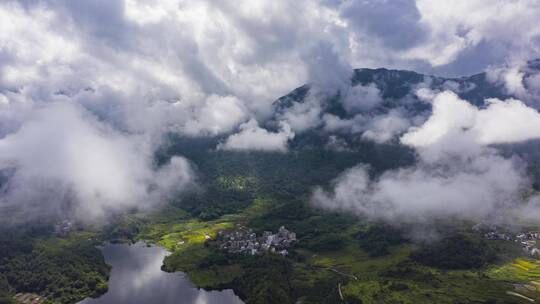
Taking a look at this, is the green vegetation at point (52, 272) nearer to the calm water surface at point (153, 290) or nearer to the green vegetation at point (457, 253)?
the calm water surface at point (153, 290)

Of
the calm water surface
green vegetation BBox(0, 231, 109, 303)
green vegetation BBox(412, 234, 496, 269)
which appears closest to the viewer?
the calm water surface

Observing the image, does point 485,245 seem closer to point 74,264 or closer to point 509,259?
point 509,259

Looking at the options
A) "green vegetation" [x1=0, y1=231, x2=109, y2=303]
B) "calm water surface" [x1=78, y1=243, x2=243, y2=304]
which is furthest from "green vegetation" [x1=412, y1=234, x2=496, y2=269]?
"green vegetation" [x1=0, y1=231, x2=109, y2=303]

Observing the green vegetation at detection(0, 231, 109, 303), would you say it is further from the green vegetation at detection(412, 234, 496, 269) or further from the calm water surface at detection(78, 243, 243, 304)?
the green vegetation at detection(412, 234, 496, 269)

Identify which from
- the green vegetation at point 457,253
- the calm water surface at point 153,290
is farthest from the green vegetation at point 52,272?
the green vegetation at point 457,253

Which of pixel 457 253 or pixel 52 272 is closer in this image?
pixel 52 272

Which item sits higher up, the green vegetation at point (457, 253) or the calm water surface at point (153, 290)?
the green vegetation at point (457, 253)

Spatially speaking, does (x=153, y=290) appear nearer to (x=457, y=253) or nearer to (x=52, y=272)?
(x=52, y=272)

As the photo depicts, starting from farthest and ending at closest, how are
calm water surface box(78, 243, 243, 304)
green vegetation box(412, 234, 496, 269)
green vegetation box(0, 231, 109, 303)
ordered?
green vegetation box(412, 234, 496, 269) → green vegetation box(0, 231, 109, 303) → calm water surface box(78, 243, 243, 304)

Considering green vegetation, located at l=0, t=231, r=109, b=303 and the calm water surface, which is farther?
green vegetation, located at l=0, t=231, r=109, b=303

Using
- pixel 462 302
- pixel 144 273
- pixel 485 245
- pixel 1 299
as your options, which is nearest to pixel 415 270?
pixel 462 302

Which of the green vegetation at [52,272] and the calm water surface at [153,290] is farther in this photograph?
the green vegetation at [52,272]

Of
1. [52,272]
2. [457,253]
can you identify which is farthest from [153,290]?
[457,253]
